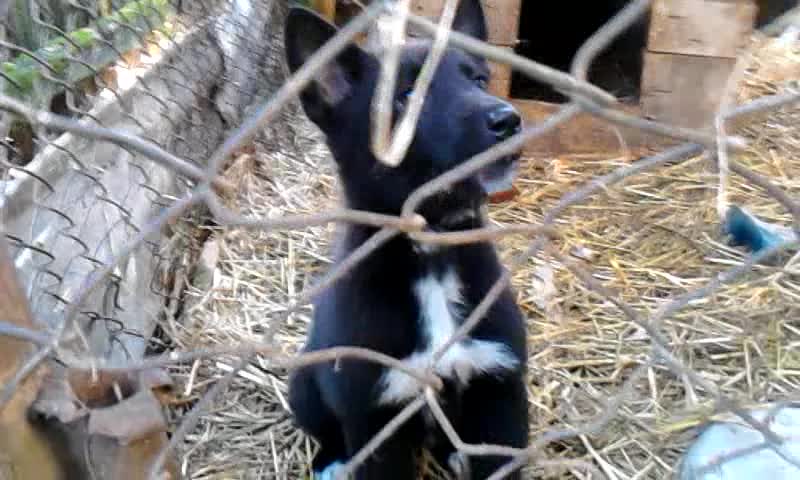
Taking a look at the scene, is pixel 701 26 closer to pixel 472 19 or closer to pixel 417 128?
pixel 472 19

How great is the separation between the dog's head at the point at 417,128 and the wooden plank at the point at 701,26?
4.36 feet

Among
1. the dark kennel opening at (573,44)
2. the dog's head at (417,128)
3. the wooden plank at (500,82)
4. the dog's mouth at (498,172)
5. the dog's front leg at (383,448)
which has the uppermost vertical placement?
the dog's head at (417,128)

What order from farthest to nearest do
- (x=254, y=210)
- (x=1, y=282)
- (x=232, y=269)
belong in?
(x=254, y=210)
(x=232, y=269)
(x=1, y=282)

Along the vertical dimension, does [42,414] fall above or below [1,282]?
below

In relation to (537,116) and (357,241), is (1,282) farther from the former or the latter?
(537,116)

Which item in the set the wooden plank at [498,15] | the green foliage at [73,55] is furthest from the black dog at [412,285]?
the wooden plank at [498,15]

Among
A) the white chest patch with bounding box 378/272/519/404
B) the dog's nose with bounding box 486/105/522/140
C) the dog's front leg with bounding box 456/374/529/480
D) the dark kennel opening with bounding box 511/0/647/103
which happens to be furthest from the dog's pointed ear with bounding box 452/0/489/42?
the dark kennel opening with bounding box 511/0/647/103

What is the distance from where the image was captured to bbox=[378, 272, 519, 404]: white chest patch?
171 cm

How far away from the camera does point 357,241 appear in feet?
5.79

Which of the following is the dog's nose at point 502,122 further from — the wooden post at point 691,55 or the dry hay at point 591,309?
the wooden post at point 691,55

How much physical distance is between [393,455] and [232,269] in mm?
1100

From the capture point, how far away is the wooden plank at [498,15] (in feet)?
10.1

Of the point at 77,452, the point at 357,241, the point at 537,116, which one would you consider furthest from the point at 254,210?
the point at 77,452

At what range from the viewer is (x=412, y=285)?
1747mm
